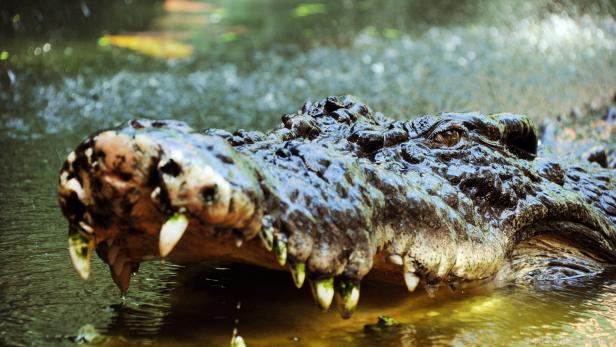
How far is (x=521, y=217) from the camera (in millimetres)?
2896

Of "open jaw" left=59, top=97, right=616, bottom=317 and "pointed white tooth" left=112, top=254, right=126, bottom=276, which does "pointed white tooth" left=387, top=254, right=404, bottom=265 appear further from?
"pointed white tooth" left=112, top=254, right=126, bottom=276

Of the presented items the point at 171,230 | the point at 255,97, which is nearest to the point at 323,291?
the point at 171,230

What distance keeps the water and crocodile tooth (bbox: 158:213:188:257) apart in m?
0.52

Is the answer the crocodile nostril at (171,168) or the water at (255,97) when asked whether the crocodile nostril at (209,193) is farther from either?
the water at (255,97)

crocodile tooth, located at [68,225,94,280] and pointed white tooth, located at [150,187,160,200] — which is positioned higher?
pointed white tooth, located at [150,187,160,200]

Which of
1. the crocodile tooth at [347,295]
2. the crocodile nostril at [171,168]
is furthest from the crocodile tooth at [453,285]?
→ the crocodile nostril at [171,168]

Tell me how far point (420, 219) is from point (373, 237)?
25 cm

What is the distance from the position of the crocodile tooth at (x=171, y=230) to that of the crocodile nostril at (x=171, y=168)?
97 millimetres

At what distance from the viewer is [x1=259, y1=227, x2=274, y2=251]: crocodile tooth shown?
2.02m

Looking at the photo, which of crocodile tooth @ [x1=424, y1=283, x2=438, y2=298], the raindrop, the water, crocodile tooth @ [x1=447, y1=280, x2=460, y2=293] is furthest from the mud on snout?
the raindrop

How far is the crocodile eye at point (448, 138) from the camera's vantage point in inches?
114

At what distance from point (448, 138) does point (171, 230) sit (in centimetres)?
136

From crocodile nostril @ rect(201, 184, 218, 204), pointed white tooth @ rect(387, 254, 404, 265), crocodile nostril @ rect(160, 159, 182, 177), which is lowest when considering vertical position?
pointed white tooth @ rect(387, 254, 404, 265)

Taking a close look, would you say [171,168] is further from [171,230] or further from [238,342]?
[238,342]
